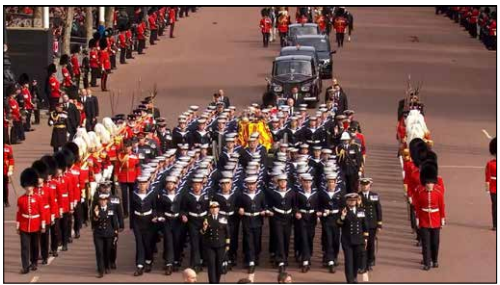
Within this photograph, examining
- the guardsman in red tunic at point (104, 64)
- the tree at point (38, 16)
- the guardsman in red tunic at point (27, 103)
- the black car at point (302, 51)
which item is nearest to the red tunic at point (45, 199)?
the guardsman in red tunic at point (27, 103)

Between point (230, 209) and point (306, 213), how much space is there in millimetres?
997

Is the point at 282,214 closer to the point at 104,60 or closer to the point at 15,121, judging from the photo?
the point at 15,121

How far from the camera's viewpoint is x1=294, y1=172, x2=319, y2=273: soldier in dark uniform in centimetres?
2494

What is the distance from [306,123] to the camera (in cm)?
3084

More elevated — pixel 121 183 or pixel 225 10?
pixel 121 183

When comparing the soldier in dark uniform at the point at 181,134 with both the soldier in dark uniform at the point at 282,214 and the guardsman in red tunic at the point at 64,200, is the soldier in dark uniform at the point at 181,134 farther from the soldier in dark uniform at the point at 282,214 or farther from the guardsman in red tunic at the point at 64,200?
the soldier in dark uniform at the point at 282,214

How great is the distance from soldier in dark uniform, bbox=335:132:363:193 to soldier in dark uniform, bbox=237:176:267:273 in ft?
13.1

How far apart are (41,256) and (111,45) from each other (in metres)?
22.8

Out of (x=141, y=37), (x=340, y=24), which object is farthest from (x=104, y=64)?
(x=340, y=24)

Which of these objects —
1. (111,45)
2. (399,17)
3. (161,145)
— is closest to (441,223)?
(161,145)

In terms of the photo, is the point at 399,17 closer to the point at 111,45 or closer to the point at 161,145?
the point at 111,45

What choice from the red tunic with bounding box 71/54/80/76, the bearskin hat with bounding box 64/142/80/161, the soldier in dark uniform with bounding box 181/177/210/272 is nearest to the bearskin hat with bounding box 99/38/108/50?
the red tunic with bounding box 71/54/80/76

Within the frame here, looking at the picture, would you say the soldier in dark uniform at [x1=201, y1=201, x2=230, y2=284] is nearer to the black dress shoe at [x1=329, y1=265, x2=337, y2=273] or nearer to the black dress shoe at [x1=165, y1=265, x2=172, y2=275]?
the black dress shoe at [x1=165, y1=265, x2=172, y2=275]

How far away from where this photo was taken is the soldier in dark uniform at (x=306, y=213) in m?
24.9
